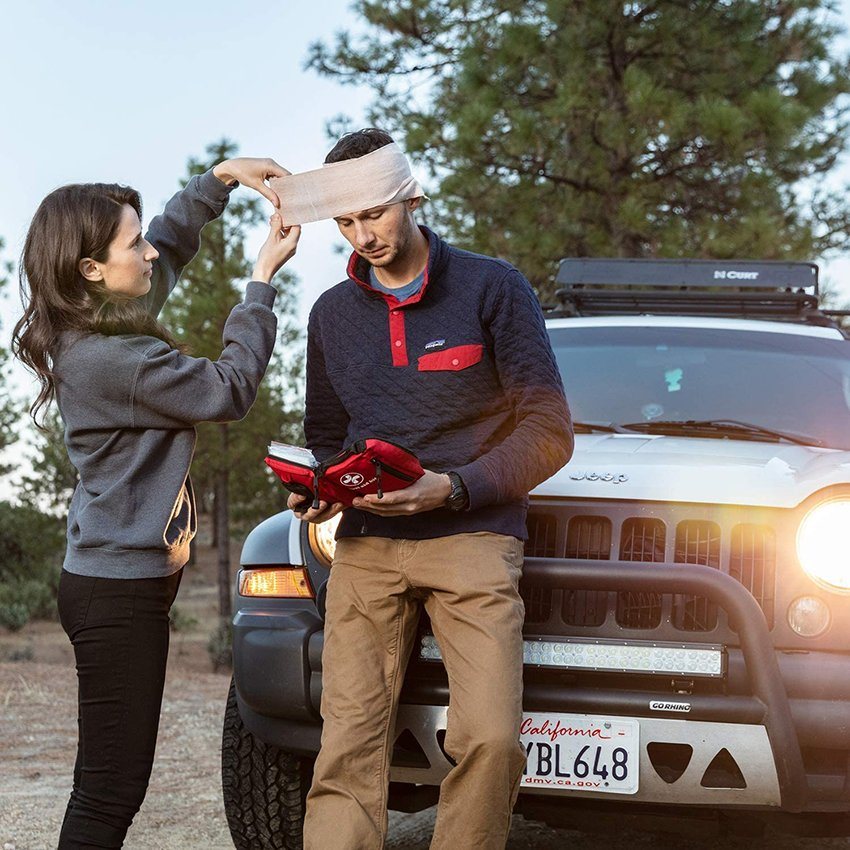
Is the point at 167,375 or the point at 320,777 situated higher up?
the point at 167,375

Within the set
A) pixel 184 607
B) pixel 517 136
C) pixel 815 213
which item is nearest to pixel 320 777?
pixel 517 136

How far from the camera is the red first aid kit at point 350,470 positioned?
9.95 ft

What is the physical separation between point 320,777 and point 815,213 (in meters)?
12.0

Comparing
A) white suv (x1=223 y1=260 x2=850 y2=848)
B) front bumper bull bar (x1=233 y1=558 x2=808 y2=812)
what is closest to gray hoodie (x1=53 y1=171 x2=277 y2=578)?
front bumper bull bar (x1=233 y1=558 x2=808 y2=812)

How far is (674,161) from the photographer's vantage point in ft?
43.7

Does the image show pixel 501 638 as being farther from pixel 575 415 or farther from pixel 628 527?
pixel 575 415

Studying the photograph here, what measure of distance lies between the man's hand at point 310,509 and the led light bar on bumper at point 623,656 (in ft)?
1.71

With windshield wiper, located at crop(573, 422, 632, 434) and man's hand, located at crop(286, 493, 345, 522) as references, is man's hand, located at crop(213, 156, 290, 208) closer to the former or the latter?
man's hand, located at crop(286, 493, 345, 522)

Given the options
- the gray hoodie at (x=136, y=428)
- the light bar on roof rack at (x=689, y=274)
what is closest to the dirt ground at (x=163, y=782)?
the gray hoodie at (x=136, y=428)

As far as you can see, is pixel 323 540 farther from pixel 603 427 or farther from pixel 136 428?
pixel 603 427

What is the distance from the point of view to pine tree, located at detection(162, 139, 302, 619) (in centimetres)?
1786

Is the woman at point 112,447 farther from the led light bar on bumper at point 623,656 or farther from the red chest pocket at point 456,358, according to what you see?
the led light bar on bumper at point 623,656

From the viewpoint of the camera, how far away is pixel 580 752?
3488 millimetres

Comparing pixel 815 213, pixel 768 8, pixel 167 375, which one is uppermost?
pixel 768 8
